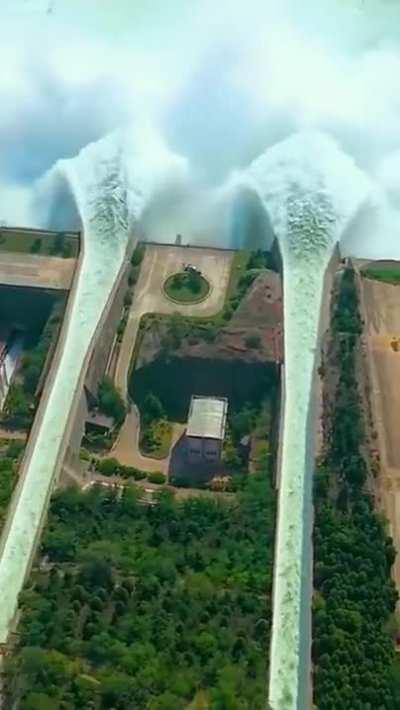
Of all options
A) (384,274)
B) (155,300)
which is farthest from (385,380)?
(155,300)

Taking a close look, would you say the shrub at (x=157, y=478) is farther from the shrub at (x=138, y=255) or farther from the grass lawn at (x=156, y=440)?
the shrub at (x=138, y=255)

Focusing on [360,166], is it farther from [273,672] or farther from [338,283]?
[273,672]

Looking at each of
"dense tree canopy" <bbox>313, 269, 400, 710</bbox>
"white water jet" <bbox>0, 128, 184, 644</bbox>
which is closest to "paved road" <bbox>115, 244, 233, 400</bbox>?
"white water jet" <bbox>0, 128, 184, 644</bbox>

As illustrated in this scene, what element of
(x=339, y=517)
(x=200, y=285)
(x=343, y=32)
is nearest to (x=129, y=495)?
(x=339, y=517)

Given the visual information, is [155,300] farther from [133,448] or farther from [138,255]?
[133,448]

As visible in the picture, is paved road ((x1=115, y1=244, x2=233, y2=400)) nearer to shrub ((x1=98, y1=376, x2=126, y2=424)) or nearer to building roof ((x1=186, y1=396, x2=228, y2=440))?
shrub ((x1=98, y1=376, x2=126, y2=424))

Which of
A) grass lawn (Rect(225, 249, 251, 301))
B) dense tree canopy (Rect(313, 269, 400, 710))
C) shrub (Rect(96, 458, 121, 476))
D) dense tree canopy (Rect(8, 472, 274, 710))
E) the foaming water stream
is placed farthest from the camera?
grass lawn (Rect(225, 249, 251, 301))

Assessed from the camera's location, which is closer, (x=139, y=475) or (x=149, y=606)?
(x=149, y=606)
